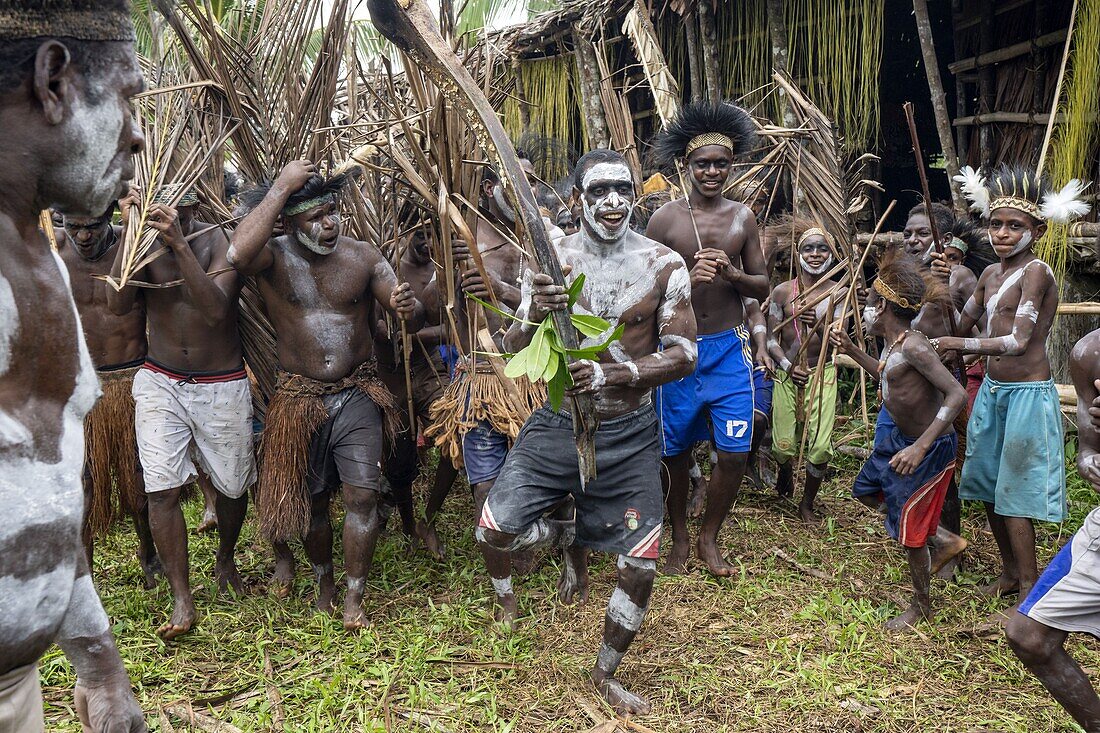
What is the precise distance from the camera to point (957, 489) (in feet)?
16.0

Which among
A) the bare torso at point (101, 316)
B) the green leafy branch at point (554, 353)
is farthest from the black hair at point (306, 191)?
the green leafy branch at point (554, 353)

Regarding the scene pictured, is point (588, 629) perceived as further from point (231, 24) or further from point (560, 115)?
point (560, 115)

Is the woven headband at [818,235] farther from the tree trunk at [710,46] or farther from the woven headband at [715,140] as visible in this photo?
the tree trunk at [710,46]

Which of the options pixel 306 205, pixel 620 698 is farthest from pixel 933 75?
pixel 620 698

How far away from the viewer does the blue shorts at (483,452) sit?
4539 mm

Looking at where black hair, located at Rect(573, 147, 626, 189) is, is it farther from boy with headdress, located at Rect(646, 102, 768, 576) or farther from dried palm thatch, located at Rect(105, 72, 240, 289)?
dried palm thatch, located at Rect(105, 72, 240, 289)

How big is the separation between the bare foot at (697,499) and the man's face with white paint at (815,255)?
1.47 metres

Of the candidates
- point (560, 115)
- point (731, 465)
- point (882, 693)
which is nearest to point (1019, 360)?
point (731, 465)

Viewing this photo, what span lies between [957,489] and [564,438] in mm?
2475

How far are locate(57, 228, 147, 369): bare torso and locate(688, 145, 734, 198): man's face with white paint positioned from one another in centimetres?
283

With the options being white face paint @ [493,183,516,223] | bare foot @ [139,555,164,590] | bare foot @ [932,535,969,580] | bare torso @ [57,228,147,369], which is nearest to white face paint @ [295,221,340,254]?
bare torso @ [57,228,147,369]

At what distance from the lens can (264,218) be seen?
399 centimetres

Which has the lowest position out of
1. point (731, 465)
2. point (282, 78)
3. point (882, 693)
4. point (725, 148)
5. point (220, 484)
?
point (882, 693)

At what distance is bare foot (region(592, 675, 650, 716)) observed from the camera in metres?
3.43
